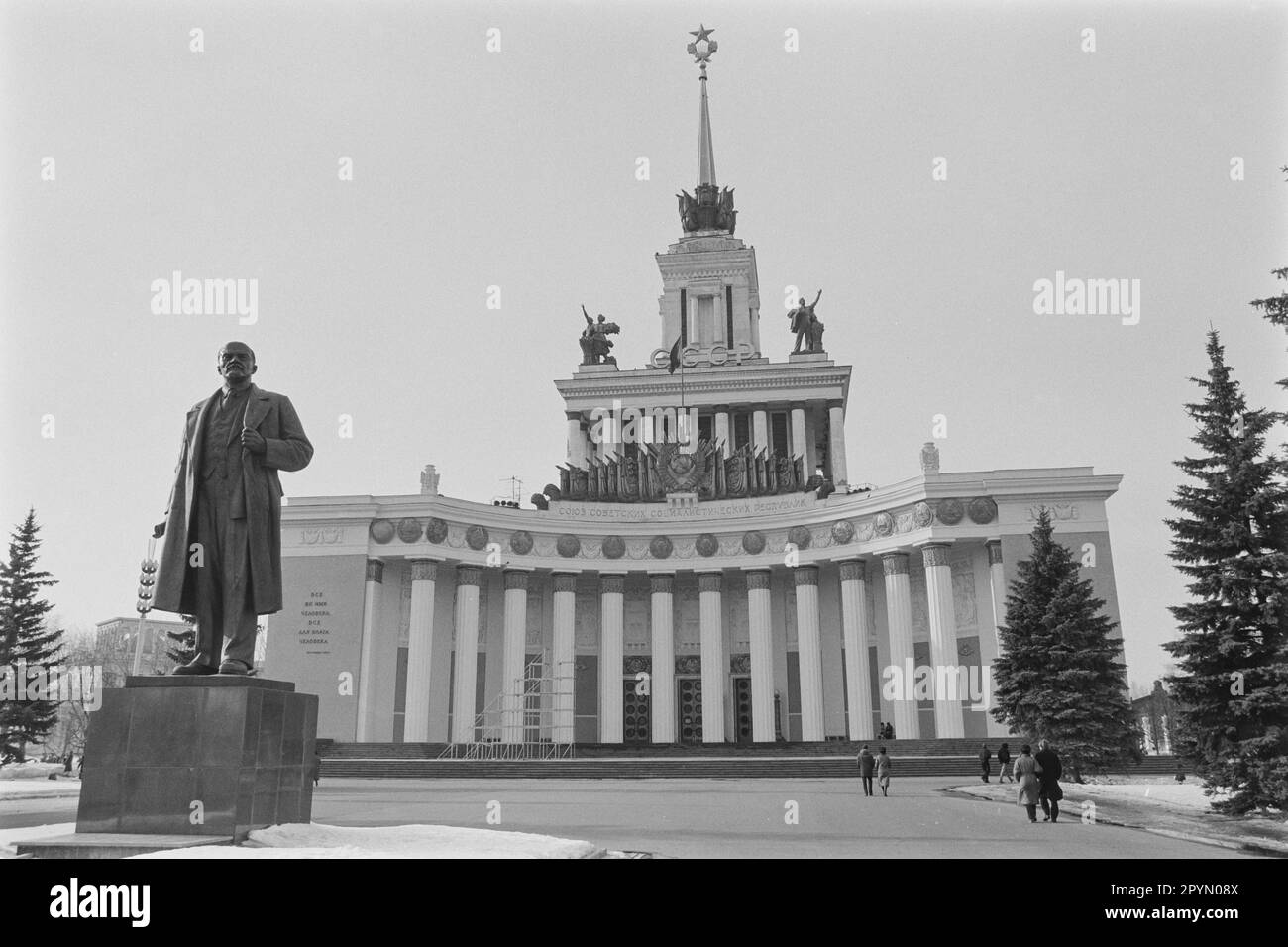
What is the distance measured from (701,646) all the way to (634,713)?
3.92 metres

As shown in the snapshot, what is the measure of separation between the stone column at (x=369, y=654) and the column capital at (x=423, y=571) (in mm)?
1446

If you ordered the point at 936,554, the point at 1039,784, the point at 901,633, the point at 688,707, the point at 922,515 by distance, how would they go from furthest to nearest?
the point at 688,707 < the point at 901,633 < the point at 922,515 < the point at 936,554 < the point at 1039,784

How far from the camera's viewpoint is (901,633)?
117ft

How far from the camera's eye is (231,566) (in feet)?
23.6

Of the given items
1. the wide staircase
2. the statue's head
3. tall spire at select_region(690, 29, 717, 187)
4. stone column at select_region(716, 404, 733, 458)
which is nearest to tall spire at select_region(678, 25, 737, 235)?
tall spire at select_region(690, 29, 717, 187)

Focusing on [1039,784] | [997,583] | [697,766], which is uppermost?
[997,583]

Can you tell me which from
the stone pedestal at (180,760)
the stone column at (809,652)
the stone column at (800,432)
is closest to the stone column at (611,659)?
the stone column at (809,652)

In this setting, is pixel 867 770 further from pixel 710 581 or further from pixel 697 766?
pixel 710 581

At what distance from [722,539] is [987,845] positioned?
97.3 ft

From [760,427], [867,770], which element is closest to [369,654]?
[867,770]

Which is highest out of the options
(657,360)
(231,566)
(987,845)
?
(657,360)

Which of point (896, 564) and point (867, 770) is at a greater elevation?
point (896, 564)

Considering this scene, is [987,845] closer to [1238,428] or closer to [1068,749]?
[1238,428]
